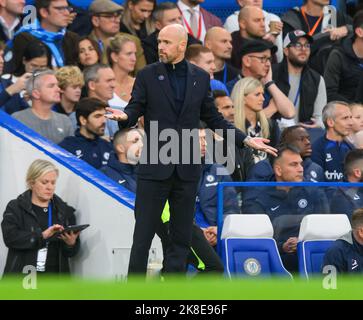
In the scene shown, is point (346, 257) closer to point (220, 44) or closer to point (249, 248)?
point (249, 248)

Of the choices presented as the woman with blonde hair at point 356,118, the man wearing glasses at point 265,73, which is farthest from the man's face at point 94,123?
the woman with blonde hair at point 356,118

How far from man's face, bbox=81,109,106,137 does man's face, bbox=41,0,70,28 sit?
1642 mm

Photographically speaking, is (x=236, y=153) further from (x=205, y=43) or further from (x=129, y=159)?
(x=205, y=43)

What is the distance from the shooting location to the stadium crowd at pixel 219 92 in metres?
10.4

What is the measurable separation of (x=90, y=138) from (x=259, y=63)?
8.58ft

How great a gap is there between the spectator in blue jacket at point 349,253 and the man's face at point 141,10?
4.56 metres

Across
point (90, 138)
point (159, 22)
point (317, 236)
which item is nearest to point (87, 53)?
point (159, 22)

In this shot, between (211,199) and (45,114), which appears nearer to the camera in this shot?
(211,199)

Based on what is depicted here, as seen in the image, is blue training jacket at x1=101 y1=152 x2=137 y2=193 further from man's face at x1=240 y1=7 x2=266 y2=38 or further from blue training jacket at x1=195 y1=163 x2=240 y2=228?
man's face at x1=240 y1=7 x2=266 y2=38

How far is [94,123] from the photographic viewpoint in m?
11.6

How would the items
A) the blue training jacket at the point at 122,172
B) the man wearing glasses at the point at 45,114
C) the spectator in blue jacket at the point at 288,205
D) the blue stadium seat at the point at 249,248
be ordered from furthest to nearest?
the man wearing glasses at the point at 45,114 < the blue training jacket at the point at 122,172 < the spectator in blue jacket at the point at 288,205 < the blue stadium seat at the point at 249,248

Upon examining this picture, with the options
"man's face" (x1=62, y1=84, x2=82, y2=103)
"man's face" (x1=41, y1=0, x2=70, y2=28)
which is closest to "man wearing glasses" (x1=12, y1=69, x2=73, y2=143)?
"man's face" (x1=62, y1=84, x2=82, y2=103)

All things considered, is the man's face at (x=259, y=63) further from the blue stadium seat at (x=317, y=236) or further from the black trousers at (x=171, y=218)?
the black trousers at (x=171, y=218)
